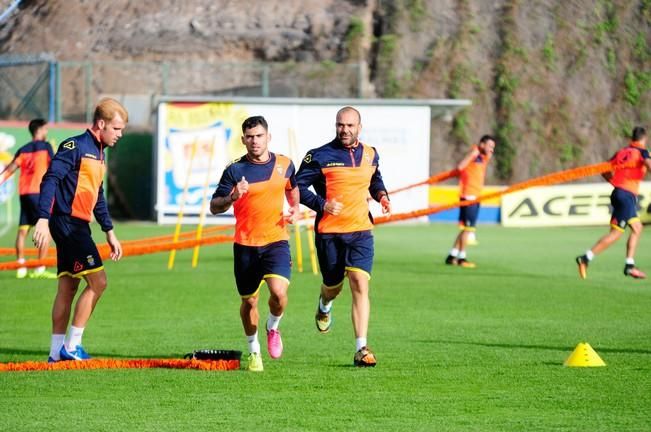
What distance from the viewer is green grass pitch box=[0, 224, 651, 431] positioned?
327 inches

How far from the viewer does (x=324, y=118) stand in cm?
3753

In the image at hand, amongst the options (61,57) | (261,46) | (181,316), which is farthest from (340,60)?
(181,316)

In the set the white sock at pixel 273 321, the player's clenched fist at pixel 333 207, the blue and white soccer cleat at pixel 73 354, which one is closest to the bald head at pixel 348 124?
the player's clenched fist at pixel 333 207

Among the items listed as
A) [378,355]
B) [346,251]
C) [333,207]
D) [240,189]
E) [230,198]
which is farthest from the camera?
[378,355]

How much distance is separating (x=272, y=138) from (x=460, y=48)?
1483 cm

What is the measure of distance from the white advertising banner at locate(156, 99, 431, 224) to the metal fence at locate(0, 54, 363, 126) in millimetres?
3743

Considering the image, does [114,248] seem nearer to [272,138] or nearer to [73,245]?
[73,245]

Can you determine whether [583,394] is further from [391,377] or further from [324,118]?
[324,118]

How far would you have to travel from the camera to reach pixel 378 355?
37.4 feet

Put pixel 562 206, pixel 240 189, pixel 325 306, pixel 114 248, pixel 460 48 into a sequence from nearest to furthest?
pixel 240 189
pixel 114 248
pixel 325 306
pixel 562 206
pixel 460 48

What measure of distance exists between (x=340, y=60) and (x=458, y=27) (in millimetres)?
4921

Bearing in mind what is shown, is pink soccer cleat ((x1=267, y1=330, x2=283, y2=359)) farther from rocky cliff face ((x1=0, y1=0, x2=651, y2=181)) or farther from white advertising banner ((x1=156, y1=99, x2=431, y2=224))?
rocky cliff face ((x1=0, y1=0, x2=651, y2=181))

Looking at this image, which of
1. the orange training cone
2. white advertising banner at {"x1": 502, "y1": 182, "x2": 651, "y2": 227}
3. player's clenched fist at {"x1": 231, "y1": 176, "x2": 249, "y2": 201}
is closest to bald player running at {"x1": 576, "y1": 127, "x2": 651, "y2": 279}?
the orange training cone

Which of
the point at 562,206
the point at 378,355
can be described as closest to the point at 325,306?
the point at 378,355
